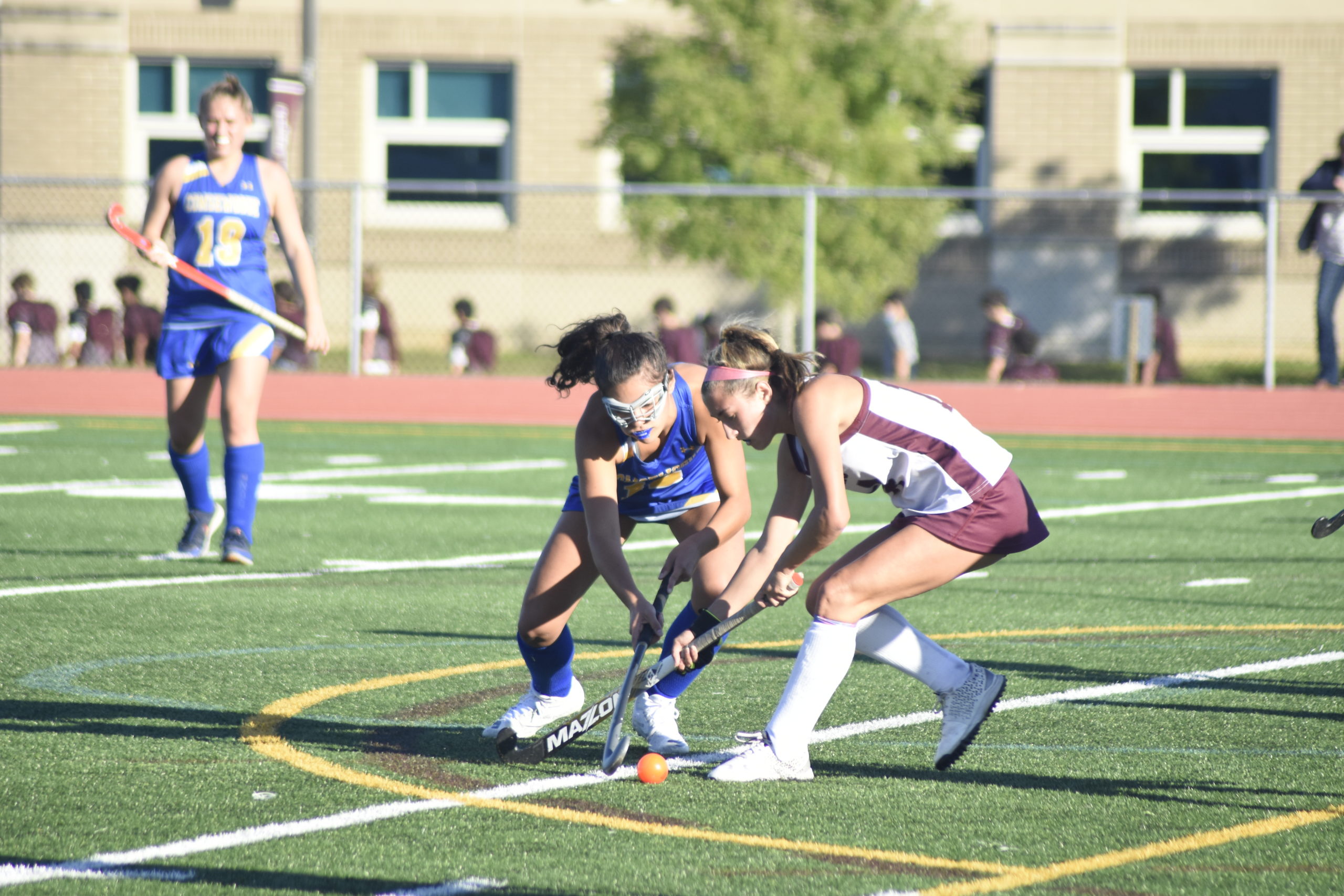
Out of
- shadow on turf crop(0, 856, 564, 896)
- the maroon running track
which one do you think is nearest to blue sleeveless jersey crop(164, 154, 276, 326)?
shadow on turf crop(0, 856, 564, 896)

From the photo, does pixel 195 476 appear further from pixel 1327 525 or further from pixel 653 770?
pixel 1327 525

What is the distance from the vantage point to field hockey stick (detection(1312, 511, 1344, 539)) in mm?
5238

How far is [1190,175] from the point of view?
3006cm

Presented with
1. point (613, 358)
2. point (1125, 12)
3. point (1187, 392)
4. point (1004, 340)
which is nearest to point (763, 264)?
point (1004, 340)

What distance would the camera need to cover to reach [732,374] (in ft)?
16.0

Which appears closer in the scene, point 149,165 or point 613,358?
point 613,358

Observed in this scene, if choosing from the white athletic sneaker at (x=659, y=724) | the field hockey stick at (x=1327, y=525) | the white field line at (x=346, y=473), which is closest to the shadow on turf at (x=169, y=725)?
the white athletic sneaker at (x=659, y=724)

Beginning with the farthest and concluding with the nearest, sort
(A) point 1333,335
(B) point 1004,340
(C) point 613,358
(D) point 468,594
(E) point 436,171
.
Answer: (E) point 436,171, (B) point 1004,340, (A) point 1333,335, (D) point 468,594, (C) point 613,358

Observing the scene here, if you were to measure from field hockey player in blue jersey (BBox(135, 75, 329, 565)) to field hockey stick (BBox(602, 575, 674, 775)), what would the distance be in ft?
13.3

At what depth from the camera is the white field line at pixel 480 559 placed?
8.05 metres

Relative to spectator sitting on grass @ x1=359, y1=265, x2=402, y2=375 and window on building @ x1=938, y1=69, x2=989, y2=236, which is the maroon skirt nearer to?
spectator sitting on grass @ x1=359, y1=265, x2=402, y2=375

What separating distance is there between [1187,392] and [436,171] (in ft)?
54.5

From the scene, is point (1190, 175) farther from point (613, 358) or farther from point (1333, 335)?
point (613, 358)

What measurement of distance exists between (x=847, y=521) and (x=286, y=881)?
1.85 metres
